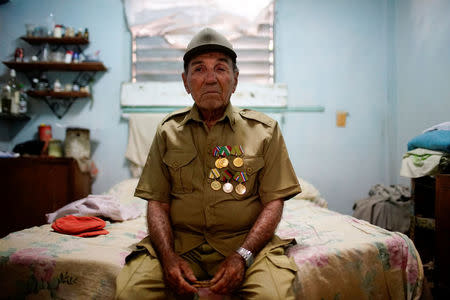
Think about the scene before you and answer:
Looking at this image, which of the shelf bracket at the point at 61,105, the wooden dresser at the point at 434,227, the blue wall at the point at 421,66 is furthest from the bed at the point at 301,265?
the shelf bracket at the point at 61,105

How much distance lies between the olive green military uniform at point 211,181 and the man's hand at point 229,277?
0.06 m

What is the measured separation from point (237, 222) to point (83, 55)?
3.20m

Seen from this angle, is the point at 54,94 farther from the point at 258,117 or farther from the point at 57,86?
the point at 258,117

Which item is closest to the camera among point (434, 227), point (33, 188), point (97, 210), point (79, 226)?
point (79, 226)

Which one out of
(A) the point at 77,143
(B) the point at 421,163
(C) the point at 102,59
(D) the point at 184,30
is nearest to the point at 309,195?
(B) the point at 421,163

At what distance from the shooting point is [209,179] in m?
1.28

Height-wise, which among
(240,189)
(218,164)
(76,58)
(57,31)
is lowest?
(240,189)

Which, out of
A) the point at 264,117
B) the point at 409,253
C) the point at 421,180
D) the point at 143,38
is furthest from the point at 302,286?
the point at 143,38

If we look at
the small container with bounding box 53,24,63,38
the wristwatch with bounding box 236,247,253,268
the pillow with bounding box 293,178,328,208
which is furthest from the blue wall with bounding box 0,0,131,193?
the wristwatch with bounding box 236,247,253,268

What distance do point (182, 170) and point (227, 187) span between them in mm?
223

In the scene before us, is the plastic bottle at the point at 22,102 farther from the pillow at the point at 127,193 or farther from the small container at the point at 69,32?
the pillow at the point at 127,193

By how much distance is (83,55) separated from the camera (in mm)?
3432

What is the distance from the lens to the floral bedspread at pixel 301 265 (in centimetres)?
111

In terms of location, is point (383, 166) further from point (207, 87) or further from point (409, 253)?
point (207, 87)
